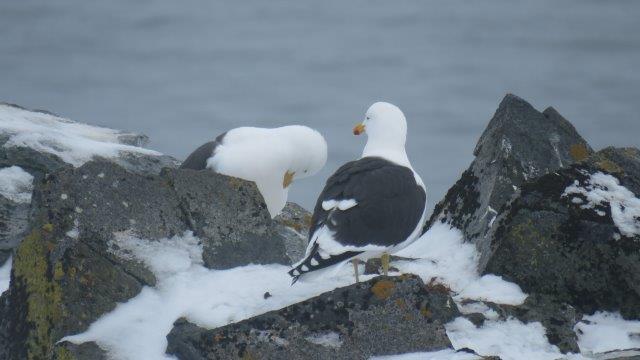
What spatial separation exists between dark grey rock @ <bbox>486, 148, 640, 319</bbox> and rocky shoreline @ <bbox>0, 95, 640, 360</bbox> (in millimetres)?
10

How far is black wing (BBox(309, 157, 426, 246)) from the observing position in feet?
23.3

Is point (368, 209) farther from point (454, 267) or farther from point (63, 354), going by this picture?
point (63, 354)

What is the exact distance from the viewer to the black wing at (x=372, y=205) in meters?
7.11

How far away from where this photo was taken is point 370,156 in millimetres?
8602

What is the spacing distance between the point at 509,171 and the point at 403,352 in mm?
3251

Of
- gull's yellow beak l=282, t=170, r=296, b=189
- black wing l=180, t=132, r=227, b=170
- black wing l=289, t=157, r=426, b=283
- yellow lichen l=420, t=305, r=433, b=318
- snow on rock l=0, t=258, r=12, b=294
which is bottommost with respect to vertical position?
snow on rock l=0, t=258, r=12, b=294

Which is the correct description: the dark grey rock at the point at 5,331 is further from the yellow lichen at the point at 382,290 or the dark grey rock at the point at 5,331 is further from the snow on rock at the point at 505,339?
the snow on rock at the point at 505,339

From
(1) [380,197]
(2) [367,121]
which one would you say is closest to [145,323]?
(1) [380,197]

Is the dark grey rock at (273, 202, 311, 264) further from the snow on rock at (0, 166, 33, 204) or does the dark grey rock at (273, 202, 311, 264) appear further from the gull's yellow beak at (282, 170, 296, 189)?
the snow on rock at (0, 166, 33, 204)

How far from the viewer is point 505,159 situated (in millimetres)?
8844

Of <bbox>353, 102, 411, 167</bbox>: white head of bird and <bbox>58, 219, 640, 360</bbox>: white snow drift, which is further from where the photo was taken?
<bbox>353, 102, 411, 167</bbox>: white head of bird

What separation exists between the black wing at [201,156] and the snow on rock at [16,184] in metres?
1.58

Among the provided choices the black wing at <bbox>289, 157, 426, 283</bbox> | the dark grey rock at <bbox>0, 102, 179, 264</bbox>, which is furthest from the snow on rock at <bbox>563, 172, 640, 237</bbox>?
the dark grey rock at <bbox>0, 102, 179, 264</bbox>

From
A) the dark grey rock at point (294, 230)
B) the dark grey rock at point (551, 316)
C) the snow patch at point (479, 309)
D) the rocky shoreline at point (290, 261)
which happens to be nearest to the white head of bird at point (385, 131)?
the rocky shoreline at point (290, 261)
